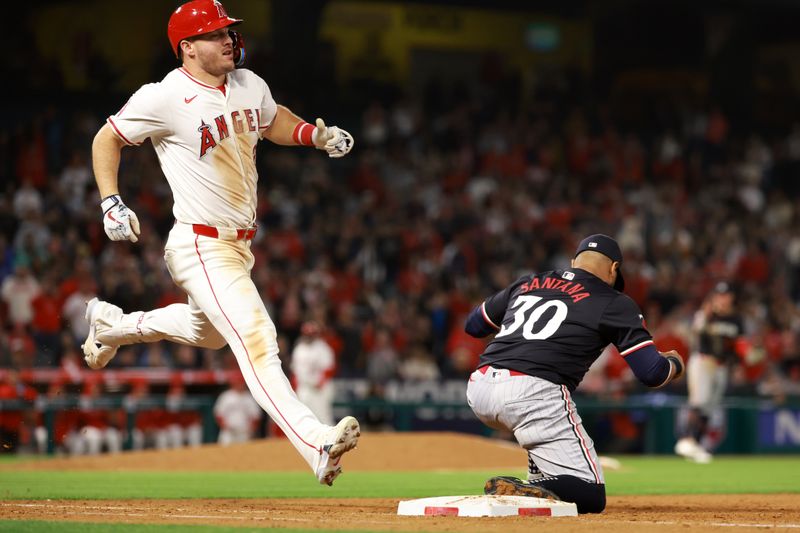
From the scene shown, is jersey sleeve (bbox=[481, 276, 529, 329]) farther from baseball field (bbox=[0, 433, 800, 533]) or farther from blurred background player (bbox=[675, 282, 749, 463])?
blurred background player (bbox=[675, 282, 749, 463])

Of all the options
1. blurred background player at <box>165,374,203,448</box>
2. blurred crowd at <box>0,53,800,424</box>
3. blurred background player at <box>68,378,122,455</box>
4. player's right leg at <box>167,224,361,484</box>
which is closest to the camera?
player's right leg at <box>167,224,361,484</box>

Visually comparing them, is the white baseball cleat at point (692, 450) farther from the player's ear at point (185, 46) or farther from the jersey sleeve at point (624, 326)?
the player's ear at point (185, 46)

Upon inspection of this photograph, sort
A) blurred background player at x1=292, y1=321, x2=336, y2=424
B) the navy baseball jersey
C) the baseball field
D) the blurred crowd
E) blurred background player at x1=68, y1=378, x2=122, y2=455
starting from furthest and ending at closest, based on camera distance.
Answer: the blurred crowd, blurred background player at x1=292, y1=321, x2=336, y2=424, blurred background player at x1=68, y1=378, x2=122, y2=455, the navy baseball jersey, the baseball field

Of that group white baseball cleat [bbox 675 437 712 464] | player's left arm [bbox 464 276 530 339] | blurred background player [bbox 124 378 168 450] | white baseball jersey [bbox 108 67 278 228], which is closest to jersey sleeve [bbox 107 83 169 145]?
white baseball jersey [bbox 108 67 278 228]

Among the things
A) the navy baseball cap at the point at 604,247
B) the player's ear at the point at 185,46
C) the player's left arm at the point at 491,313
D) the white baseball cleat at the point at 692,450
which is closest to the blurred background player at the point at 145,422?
the white baseball cleat at the point at 692,450

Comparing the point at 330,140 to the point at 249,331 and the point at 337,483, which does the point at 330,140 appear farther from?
the point at 337,483

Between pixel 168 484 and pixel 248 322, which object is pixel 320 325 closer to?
pixel 168 484

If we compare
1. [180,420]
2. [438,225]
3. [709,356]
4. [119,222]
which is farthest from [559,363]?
[438,225]

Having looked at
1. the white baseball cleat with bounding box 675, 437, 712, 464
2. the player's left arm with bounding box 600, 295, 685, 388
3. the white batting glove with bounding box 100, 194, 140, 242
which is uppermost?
the white batting glove with bounding box 100, 194, 140, 242
